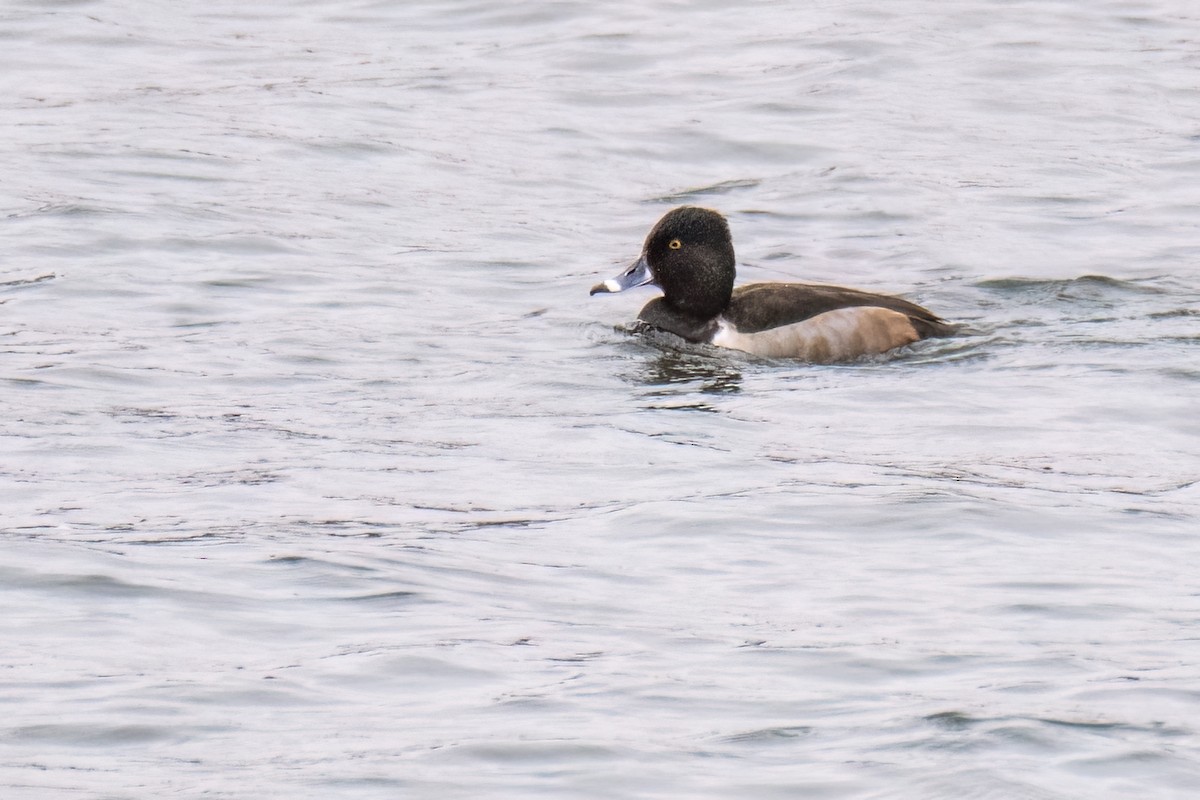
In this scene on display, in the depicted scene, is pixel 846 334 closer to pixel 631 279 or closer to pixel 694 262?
pixel 694 262

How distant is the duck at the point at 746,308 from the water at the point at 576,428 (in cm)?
19

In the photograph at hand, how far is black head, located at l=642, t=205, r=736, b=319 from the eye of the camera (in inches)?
435

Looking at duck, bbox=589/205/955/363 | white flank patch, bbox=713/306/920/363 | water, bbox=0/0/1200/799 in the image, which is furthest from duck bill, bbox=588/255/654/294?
white flank patch, bbox=713/306/920/363

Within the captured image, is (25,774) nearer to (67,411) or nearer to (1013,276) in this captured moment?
(67,411)

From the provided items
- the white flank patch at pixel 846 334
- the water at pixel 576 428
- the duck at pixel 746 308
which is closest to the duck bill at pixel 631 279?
the duck at pixel 746 308

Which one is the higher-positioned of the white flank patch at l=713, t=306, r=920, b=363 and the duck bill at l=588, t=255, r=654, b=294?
the duck bill at l=588, t=255, r=654, b=294

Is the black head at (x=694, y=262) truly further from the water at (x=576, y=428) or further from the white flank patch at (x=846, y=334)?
the white flank patch at (x=846, y=334)

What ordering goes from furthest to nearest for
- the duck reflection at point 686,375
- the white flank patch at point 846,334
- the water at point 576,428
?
1. the white flank patch at point 846,334
2. the duck reflection at point 686,375
3. the water at point 576,428

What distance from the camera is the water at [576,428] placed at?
218 inches

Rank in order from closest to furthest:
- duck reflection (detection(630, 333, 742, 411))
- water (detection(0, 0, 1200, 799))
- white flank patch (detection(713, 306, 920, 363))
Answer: water (detection(0, 0, 1200, 799))
duck reflection (detection(630, 333, 742, 411))
white flank patch (detection(713, 306, 920, 363))

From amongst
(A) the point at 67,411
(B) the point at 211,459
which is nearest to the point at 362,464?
(B) the point at 211,459

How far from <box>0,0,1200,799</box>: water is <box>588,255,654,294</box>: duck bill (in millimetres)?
385

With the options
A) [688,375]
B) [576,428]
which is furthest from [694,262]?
[576,428]

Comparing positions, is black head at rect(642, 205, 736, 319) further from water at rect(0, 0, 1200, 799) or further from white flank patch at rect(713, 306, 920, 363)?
white flank patch at rect(713, 306, 920, 363)
